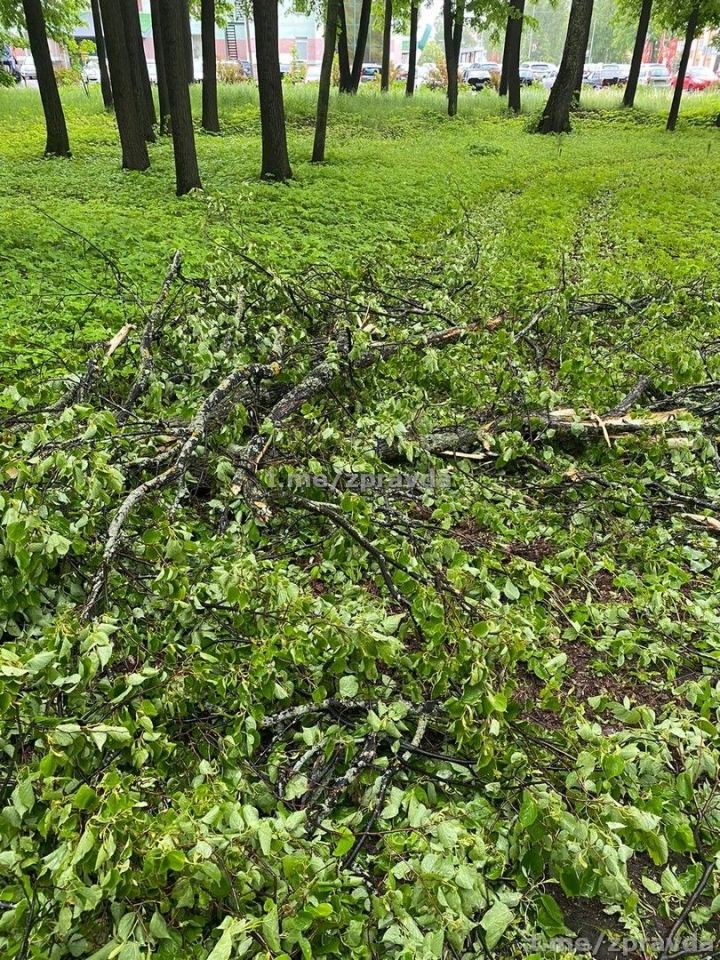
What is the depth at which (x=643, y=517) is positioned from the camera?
3449mm

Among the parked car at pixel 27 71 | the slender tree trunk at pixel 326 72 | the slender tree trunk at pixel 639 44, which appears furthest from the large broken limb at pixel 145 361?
the parked car at pixel 27 71

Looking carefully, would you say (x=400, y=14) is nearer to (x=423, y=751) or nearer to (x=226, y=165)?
(x=226, y=165)

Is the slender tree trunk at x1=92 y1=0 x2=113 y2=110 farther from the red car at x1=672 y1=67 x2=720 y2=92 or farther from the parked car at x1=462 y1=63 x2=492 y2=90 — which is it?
the red car at x1=672 y1=67 x2=720 y2=92

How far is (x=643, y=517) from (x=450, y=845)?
2344 mm

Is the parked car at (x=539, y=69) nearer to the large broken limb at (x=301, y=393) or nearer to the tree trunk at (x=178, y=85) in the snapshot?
the tree trunk at (x=178, y=85)

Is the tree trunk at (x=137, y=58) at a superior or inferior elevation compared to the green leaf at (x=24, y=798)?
superior

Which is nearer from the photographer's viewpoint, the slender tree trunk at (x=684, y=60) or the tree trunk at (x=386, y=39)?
the slender tree trunk at (x=684, y=60)

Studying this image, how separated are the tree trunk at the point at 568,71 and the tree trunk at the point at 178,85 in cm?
1186

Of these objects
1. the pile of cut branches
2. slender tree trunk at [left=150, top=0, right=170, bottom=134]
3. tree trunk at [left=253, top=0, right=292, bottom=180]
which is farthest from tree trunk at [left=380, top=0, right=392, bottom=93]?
the pile of cut branches

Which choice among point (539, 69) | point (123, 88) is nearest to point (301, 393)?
point (123, 88)

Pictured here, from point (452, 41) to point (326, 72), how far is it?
13022mm

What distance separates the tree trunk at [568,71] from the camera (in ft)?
56.9

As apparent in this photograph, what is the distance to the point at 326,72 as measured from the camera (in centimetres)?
1201

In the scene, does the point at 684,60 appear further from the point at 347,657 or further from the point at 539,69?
the point at 539,69
